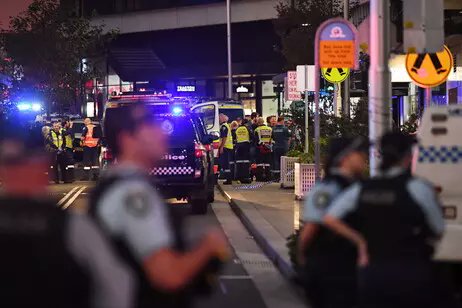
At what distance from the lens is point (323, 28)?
11562 mm

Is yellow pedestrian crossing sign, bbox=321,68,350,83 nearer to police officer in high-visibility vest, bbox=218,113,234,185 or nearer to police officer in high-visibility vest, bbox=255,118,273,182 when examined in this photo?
police officer in high-visibility vest, bbox=218,113,234,185

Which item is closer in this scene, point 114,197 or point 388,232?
point 114,197

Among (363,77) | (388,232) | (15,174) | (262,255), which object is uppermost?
(363,77)

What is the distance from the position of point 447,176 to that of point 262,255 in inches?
192

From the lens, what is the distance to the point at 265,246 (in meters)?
12.6

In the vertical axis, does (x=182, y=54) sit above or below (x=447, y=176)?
above

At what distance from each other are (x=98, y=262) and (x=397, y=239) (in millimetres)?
2251

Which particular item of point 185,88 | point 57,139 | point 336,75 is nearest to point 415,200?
point 336,75

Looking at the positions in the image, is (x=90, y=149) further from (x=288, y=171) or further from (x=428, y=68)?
(x=428, y=68)

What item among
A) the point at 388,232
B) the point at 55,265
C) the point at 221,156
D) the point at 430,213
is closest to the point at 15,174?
the point at 55,265

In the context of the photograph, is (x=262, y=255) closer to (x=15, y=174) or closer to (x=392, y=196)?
(x=392, y=196)

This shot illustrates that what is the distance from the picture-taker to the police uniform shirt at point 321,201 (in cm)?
534

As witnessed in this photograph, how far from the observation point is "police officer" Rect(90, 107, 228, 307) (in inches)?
138

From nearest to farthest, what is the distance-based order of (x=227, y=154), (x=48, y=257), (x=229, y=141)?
(x=48, y=257) < (x=227, y=154) < (x=229, y=141)
